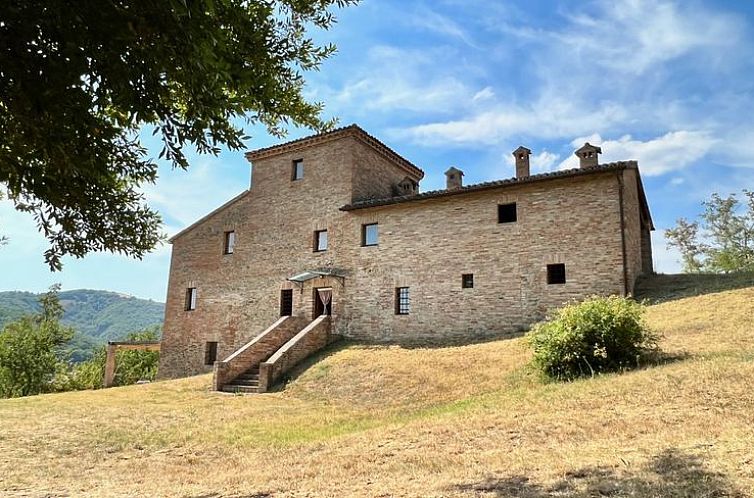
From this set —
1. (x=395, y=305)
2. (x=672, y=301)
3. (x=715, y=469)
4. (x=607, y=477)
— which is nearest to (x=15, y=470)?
(x=607, y=477)

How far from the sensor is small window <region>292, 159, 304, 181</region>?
76.4 feet

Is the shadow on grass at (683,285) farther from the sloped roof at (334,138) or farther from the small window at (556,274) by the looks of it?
the sloped roof at (334,138)

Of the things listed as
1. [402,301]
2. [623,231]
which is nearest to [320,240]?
[402,301]

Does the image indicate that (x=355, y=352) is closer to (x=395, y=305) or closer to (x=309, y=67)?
(x=395, y=305)

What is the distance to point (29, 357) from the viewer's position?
117 ft

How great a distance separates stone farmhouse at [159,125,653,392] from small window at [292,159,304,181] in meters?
0.05

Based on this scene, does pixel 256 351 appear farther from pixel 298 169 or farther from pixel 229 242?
pixel 298 169

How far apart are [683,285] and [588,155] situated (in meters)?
5.53

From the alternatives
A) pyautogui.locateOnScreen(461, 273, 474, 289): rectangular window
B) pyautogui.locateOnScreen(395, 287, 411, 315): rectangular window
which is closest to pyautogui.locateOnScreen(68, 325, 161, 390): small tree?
pyautogui.locateOnScreen(395, 287, 411, 315): rectangular window

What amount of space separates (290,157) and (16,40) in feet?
64.7

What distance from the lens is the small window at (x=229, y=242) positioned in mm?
24575

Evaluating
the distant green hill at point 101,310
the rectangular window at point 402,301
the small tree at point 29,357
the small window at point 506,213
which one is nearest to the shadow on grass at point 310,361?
the rectangular window at point 402,301

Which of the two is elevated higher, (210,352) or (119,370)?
(210,352)

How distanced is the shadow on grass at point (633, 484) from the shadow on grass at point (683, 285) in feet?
38.3
